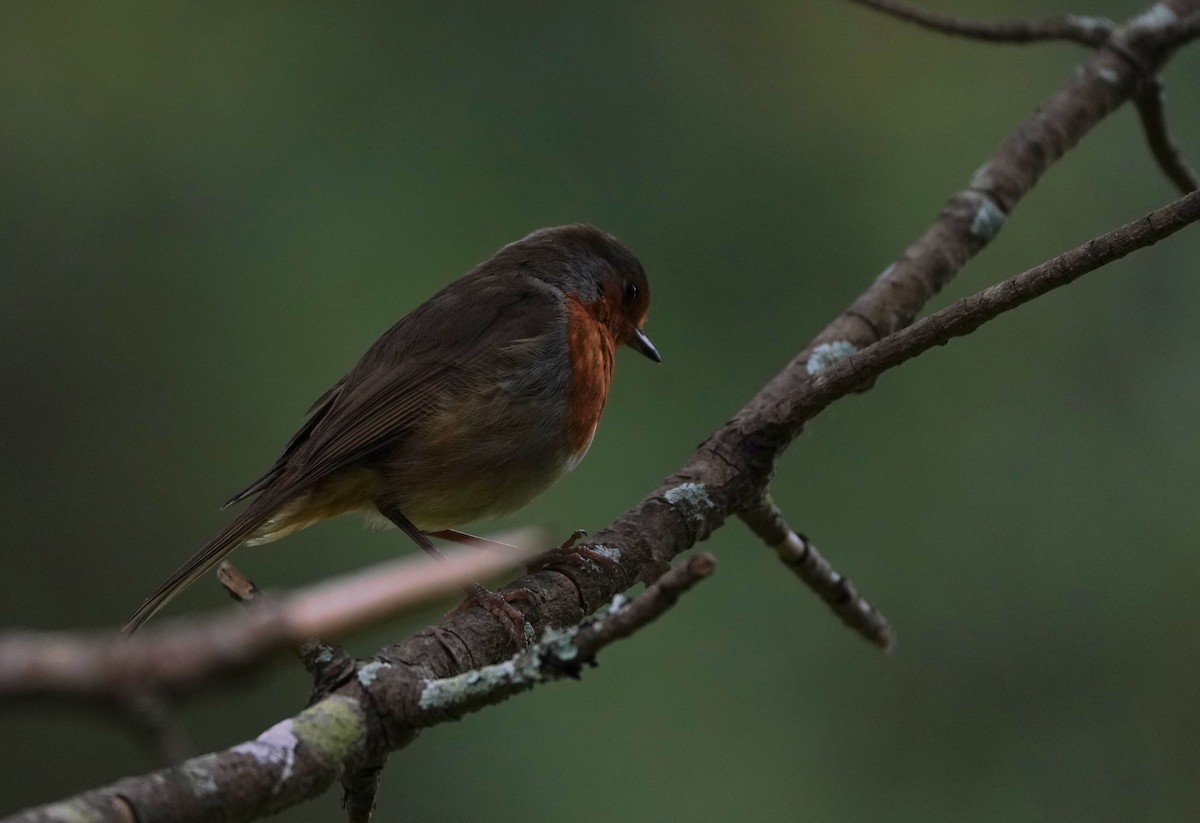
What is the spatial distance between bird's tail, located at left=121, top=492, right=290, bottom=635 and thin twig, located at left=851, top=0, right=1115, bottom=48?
8.78 feet

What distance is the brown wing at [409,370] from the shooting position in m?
3.73

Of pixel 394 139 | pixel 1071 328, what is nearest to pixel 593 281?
pixel 394 139

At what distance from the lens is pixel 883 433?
6.55m

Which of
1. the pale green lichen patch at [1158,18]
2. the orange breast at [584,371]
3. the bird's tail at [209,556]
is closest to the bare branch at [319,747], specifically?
the bird's tail at [209,556]

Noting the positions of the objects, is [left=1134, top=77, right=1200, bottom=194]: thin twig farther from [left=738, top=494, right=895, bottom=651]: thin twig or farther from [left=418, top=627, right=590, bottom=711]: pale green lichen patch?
[left=418, top=627, right=590, bottom=711]: pale green lichen patch

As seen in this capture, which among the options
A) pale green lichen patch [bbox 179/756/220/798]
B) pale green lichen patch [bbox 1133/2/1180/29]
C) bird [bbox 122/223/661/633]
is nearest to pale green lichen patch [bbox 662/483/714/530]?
bird [bbox 122/223/661/633]

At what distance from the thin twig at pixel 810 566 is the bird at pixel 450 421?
85 centimetres

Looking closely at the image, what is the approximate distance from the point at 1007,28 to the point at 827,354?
1.53 meters

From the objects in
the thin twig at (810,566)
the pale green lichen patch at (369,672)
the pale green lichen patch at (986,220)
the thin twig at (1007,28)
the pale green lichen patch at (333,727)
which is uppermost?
the thin twig at (1007,28)

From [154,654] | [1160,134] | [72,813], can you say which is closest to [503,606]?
[72,813]

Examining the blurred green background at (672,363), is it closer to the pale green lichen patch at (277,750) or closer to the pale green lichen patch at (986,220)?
the pale green lichen patch at (986,220)

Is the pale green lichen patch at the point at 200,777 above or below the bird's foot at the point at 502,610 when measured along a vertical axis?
below

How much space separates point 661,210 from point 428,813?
359 cm

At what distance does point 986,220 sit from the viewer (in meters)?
3.98
